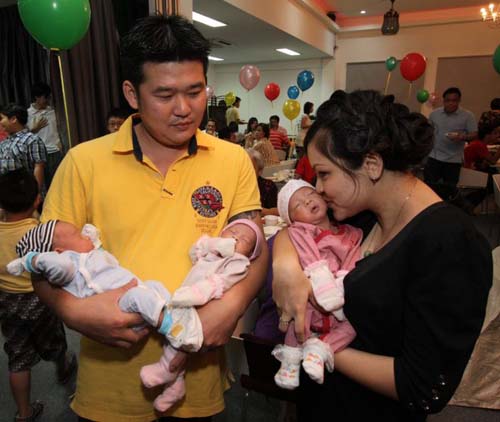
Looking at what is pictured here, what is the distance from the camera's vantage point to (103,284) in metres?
1.07

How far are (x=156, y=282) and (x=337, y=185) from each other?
593mm

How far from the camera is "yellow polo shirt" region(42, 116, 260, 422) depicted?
1.11 m

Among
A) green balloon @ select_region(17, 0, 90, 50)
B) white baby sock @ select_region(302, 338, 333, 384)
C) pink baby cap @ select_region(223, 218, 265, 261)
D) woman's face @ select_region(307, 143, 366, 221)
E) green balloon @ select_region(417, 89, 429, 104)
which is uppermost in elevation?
green balloon @ select_region(17, 0, 90, 50)

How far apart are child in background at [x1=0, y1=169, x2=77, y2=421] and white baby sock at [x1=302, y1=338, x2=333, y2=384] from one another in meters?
1.73

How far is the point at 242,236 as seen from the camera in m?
1.19

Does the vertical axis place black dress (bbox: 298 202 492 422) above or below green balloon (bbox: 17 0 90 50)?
below

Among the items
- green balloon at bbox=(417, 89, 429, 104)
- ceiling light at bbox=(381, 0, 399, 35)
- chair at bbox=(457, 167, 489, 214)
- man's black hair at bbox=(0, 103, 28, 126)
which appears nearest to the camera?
man's black hair at bbox=(0, 103, 28, 126)

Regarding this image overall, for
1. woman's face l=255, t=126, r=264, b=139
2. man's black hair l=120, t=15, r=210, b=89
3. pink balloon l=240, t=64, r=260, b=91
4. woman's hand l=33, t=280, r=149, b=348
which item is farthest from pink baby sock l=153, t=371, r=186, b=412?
pink balloon l=240, t=64, r=260, b=91

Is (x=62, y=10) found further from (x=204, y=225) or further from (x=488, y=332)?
(x=488, y=332)

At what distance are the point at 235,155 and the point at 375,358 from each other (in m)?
0.75

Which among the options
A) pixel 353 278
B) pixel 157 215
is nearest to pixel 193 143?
pixel 157 215

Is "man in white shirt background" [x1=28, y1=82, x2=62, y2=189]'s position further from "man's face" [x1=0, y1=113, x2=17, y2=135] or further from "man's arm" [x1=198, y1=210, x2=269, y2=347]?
"man's arm" [x1=198, y1=210, x2=269, y2=347]

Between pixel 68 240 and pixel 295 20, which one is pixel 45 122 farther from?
pixel 295 20

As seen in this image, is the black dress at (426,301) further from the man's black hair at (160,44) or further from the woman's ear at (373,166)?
the man's black hair at (160,44)
